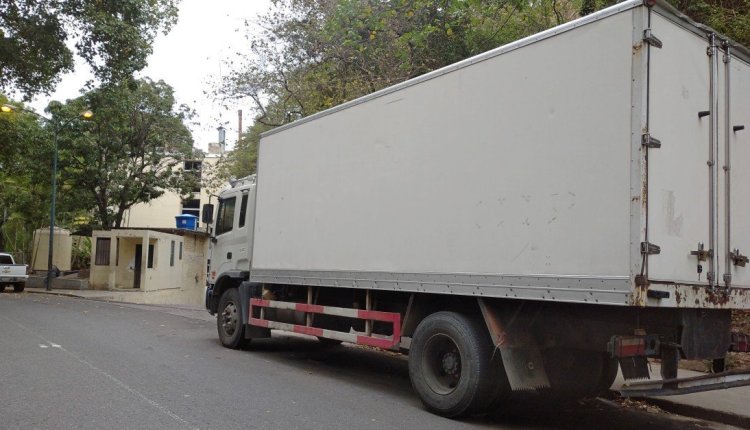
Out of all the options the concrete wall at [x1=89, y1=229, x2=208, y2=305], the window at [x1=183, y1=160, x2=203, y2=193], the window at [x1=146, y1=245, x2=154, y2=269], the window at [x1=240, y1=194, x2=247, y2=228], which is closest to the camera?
the window at [x1=240, y1=194, x2=247, y2=228]

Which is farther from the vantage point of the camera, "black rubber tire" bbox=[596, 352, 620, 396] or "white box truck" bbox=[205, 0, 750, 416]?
"black rubber tire" bbox=[596, 352, 620, 396]

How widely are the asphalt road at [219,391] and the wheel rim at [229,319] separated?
0.35 metres

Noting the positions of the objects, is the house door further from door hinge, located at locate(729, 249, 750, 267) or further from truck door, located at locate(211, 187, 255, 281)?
door hinge, located at locate(729, 249, 750, 267)

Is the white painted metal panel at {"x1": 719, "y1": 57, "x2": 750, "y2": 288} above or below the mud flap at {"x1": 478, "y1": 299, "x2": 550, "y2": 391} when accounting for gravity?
above

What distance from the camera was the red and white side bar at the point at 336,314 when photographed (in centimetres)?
723

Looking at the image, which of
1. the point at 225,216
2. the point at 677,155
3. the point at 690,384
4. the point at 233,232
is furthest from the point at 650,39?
the point at 225,216

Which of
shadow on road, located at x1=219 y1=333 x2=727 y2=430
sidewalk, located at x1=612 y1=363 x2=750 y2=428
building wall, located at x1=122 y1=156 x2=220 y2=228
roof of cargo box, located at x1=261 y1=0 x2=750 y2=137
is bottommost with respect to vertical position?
shadow on road, located at x1=219 y1=333 x2=727 y2=430

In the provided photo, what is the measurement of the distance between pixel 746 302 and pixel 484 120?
9.67 feet

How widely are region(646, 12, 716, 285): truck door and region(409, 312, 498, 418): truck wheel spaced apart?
1919mm

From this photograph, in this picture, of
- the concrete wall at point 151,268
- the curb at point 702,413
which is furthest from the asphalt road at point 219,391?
the concrete wall at point 151,268

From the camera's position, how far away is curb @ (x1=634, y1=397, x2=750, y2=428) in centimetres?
645

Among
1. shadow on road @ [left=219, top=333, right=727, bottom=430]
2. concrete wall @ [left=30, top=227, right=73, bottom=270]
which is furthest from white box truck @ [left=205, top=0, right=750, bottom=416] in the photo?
concrete wall @ [left=30, top=227, right=73, bottom=270]

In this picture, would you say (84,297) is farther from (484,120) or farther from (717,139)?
(717,139)

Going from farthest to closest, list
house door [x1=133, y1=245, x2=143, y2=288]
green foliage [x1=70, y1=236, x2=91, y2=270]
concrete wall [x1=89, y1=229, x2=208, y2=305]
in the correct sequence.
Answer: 1. green foliage [x1=70, y1=236, x2=91, y2=270]
2. house door [x1=133, y1=245, x2=143, y2=288]
3. concrete wall [x1=89, y1=229, x2=208, y2=305]
